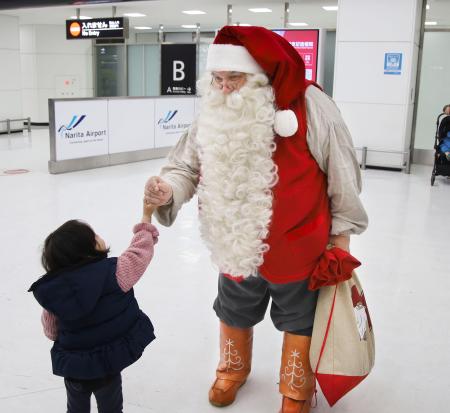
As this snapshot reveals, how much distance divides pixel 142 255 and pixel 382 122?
746 cm

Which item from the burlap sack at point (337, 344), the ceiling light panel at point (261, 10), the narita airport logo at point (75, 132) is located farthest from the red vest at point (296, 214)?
the ceiling light panel at point (261, 10)

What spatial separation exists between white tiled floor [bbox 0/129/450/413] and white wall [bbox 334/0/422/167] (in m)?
2.52

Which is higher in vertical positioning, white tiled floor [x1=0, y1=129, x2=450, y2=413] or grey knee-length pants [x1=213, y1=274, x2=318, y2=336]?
grey knee-length pants [x1=213, y1=274, x2=318, y2=336]

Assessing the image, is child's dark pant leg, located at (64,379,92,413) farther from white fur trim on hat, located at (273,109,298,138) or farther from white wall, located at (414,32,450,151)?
white wall, located at (414,32,450,151)

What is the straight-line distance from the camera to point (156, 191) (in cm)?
191

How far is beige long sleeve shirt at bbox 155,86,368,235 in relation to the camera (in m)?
1.88

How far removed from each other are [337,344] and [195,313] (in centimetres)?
130

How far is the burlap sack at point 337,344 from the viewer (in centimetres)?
197

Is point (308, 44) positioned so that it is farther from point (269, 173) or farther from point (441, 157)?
point (269, 173)

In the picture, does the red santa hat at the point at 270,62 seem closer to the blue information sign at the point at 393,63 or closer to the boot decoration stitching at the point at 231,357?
the boot decoration stitching at the point at 231,357

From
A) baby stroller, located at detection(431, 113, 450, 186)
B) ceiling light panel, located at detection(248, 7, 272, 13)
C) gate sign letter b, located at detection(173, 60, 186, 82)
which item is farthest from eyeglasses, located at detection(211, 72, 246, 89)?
ceiling light panel, located at detection(248, 7, 272, 13)

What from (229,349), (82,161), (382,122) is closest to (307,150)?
(229,349)

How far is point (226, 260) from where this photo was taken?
77.3 inches

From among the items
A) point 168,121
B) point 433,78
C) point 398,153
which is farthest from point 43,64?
point 398,153
